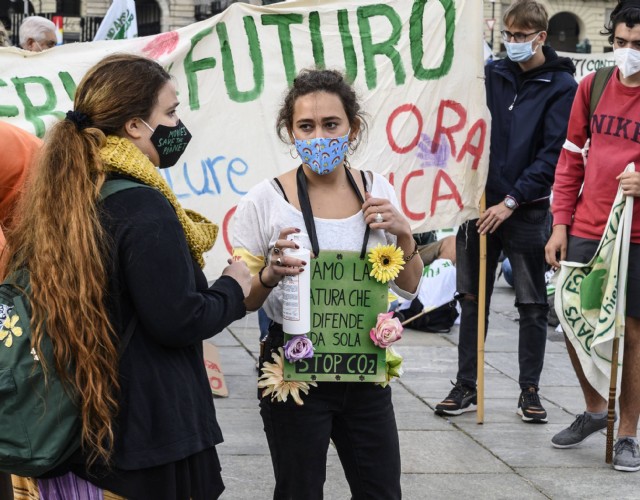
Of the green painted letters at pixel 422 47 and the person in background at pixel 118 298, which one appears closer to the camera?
the person in background at pixel 118 298

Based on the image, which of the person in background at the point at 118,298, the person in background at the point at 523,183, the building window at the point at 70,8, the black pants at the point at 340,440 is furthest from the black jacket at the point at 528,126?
the building window at the point at 70,8

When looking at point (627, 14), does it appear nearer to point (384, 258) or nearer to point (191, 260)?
point (384, 258)

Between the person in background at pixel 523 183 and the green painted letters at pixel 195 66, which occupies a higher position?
the green painted letters at pixel 195 66

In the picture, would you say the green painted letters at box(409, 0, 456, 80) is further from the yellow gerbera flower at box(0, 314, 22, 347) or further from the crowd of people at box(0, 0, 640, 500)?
the yellow gerbera flower at box(0, 314, 22, 347)

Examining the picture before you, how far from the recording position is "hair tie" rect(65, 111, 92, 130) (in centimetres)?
271

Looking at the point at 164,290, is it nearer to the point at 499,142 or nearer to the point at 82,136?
the point at 82,136

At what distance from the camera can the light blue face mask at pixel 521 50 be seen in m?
5.71

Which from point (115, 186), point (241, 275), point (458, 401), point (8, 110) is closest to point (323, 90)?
point (241, 275)

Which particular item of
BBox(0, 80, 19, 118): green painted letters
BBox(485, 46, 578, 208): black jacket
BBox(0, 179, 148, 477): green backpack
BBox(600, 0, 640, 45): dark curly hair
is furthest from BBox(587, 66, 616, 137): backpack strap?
BBox(0, 179, 148, 477): green backpack

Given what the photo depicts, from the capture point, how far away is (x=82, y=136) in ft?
8.78

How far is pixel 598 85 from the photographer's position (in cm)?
530

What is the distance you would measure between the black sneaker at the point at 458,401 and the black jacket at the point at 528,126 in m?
1.03

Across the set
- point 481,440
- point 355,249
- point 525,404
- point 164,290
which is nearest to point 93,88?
point 164,290

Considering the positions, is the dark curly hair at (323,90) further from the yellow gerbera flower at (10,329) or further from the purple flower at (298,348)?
the yellow gerbera flower at (10,329)
